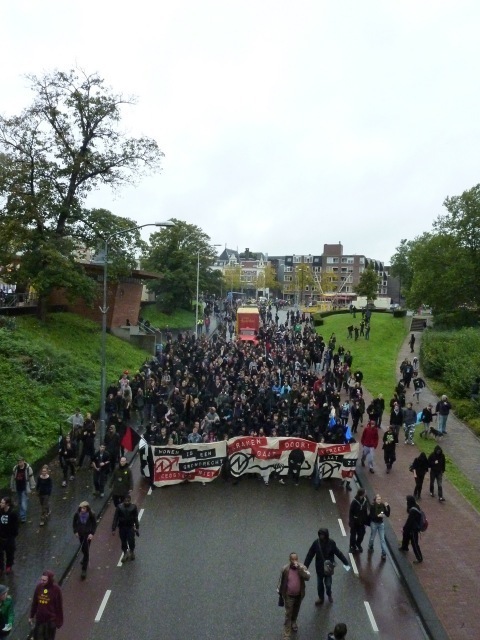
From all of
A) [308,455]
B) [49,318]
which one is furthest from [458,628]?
[49,318]

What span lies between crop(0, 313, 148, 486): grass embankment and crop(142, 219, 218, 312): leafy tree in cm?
2366

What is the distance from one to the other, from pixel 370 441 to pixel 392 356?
24.5 meters

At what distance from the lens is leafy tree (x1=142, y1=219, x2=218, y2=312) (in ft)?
197

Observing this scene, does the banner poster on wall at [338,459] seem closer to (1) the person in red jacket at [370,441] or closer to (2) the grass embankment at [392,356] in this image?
(1) the person in red jacket at [370,441]

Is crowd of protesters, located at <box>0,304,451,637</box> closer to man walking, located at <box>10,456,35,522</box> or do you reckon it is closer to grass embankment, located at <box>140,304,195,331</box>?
man walking, located at <box>10,456,35,522</box>

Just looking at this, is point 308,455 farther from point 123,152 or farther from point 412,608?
point 123,152

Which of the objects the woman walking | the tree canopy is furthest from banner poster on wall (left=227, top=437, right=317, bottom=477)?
the tree canopy

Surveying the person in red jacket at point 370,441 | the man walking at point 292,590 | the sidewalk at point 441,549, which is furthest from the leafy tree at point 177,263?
the man walking at point 292,590

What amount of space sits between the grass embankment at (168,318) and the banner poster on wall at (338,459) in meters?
39.1

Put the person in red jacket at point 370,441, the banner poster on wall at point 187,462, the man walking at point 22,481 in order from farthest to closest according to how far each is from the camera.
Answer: the person in red jacket at point 370,441, the banner poster on wall at point 187,462, the man walking at point 22,481

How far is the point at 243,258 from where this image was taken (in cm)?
17550

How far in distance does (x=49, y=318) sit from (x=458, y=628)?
3042 centimetres

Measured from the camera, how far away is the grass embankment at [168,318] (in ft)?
186

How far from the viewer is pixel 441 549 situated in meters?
13.0
